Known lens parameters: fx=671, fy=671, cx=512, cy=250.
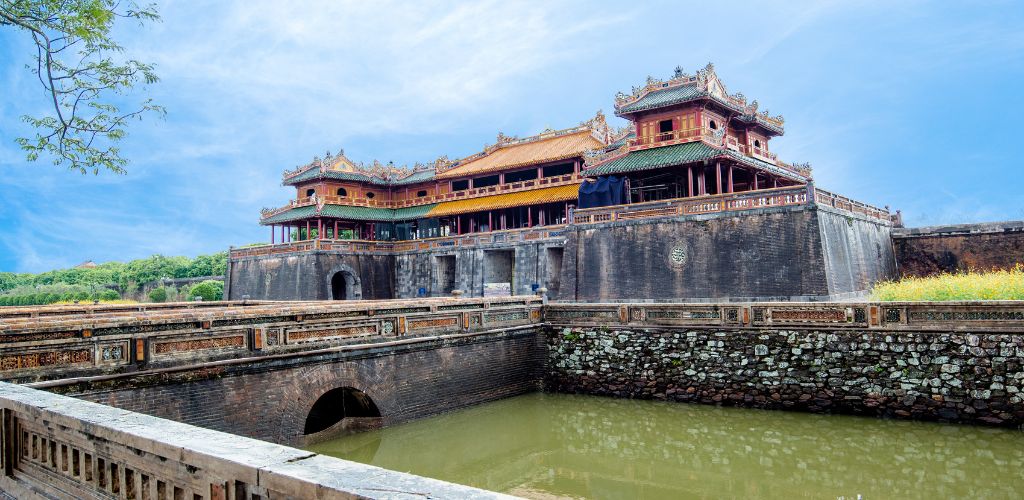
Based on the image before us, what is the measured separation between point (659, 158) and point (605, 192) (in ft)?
8.48

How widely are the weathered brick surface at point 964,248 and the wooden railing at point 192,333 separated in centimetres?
1775

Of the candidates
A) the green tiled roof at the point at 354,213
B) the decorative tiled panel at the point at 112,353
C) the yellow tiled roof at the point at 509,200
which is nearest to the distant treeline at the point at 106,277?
A: the green tiled roof at the point at 354,213

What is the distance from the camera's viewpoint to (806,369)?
503 inches

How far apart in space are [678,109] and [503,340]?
1467 cm

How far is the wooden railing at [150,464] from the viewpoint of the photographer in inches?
122

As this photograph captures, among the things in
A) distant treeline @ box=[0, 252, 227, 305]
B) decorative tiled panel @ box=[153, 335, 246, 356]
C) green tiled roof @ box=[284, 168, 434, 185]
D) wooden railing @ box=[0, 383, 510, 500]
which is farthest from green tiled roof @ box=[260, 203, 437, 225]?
wooden railing @ box=[0, 383, 510, 500]

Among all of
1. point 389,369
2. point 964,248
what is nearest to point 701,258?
point 964,248

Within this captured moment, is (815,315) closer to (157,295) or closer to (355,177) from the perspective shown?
(355,177)

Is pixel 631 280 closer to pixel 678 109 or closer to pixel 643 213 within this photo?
pixel 643 213

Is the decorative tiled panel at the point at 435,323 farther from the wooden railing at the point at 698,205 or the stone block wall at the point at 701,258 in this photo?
the wooden railing at the point at 698,205

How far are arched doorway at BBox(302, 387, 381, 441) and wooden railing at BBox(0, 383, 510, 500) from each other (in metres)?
6.34

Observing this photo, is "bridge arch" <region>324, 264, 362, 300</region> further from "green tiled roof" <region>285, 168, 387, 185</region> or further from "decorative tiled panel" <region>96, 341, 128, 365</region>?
"decorative tiled panel" <region>96, 341, 128, 365</region>

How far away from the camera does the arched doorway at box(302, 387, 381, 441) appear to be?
11922mm

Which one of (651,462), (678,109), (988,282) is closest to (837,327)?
(651,462)
